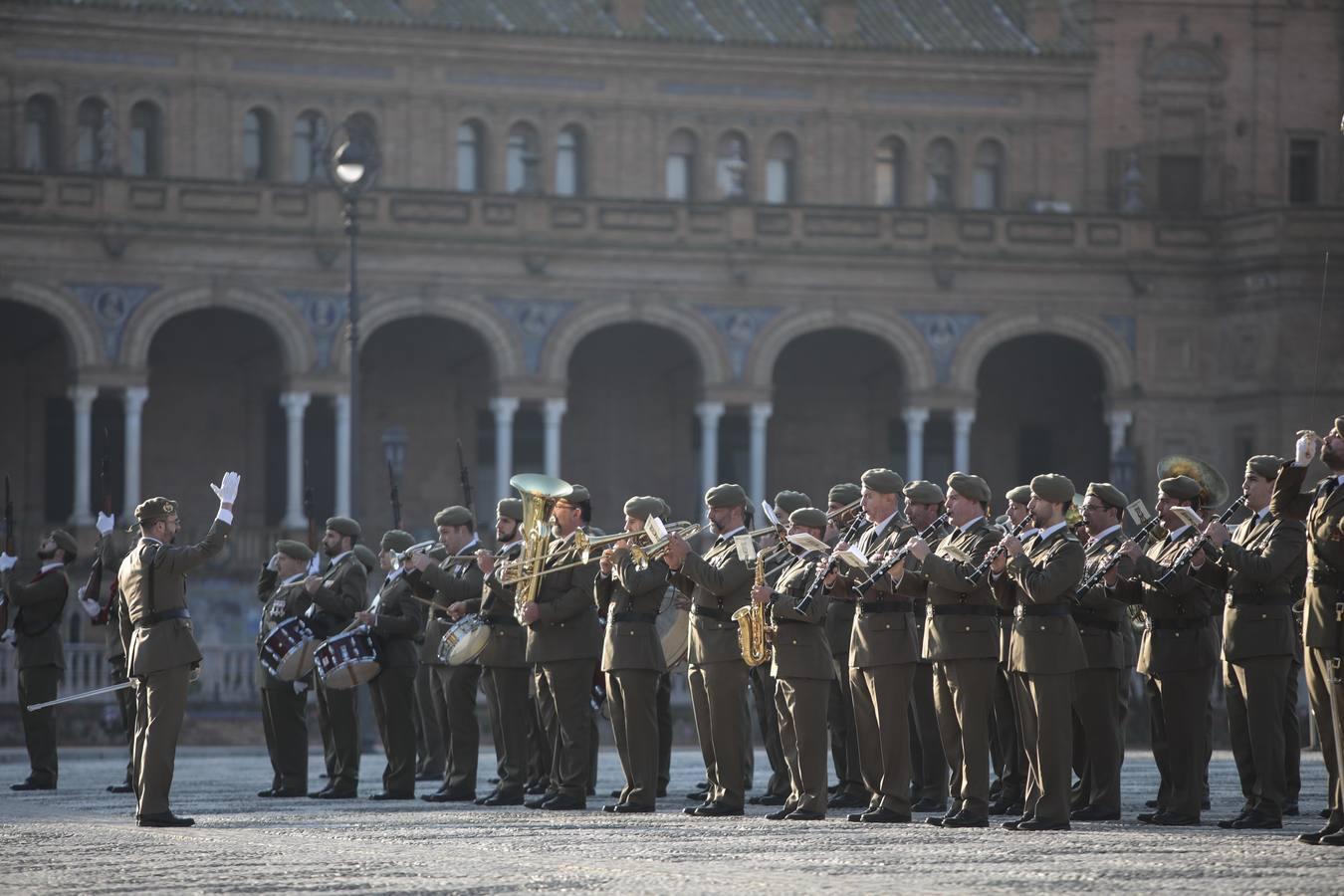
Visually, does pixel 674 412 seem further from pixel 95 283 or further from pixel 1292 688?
pixel 1292 688

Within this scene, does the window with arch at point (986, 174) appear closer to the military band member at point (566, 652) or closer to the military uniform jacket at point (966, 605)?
the military band member at point (566, 652)

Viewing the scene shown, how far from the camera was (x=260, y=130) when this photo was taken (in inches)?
1625

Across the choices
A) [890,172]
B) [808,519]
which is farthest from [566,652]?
[890,172]

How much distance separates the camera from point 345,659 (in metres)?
16.5

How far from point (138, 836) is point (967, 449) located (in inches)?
1183

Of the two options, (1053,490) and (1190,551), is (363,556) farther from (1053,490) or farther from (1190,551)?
(1190,551)

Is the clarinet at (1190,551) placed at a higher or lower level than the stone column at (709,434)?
lower

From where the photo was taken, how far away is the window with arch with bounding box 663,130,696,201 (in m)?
43.0

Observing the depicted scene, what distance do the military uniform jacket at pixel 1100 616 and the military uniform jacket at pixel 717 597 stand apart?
1.77m

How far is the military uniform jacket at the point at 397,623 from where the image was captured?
55.5 ft

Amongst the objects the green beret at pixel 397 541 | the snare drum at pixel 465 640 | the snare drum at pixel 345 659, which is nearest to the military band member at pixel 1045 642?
the snare drum at pixel 465 640

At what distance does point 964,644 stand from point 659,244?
2632 cm

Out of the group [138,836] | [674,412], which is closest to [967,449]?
[674,412]

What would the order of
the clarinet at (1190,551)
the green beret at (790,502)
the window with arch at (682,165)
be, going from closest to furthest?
the clarinet at (1190,551) → the green beret at (790,502) → the window with arch at (682,165)
